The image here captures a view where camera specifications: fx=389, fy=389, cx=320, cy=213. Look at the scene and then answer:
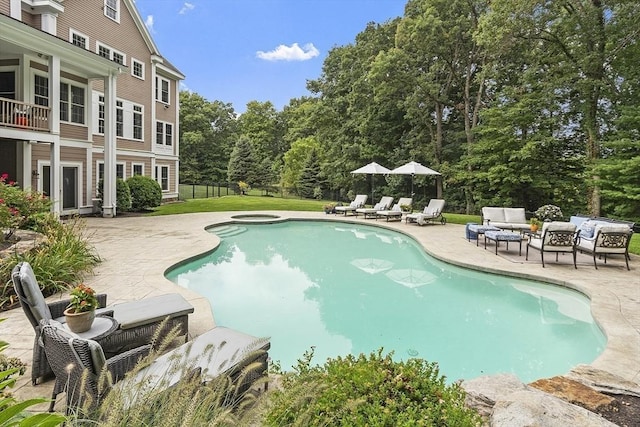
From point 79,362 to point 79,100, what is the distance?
16478mm

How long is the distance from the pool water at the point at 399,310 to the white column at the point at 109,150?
738 centimetres

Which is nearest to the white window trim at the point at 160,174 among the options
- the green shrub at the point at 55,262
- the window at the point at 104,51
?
the window at the point at 104,51

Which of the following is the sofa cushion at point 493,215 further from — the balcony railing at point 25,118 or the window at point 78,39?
the window at point 78,39

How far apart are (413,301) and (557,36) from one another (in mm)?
16015

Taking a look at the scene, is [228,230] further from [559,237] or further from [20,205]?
[559,237]

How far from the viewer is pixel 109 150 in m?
15.1

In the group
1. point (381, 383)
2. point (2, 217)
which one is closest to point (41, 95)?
point (2, 217)

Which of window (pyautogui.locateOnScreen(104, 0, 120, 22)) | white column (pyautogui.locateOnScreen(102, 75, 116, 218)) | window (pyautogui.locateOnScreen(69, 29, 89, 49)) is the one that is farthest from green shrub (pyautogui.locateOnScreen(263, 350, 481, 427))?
window (pyautogui.locateOnScreen(104, 0, 120, 22))

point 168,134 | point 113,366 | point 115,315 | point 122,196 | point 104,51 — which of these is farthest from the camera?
point 168,134

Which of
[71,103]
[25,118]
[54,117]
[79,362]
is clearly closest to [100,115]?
[71,103]

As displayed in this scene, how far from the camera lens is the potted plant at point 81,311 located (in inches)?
138

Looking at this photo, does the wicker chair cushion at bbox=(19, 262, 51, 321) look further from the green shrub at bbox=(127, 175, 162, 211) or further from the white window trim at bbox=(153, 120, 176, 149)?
the white window trim at bbox=(153, 120, 176, 149)

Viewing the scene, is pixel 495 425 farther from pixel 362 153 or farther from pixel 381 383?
pixel 362 153

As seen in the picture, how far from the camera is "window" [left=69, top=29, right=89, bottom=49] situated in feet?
50.9
